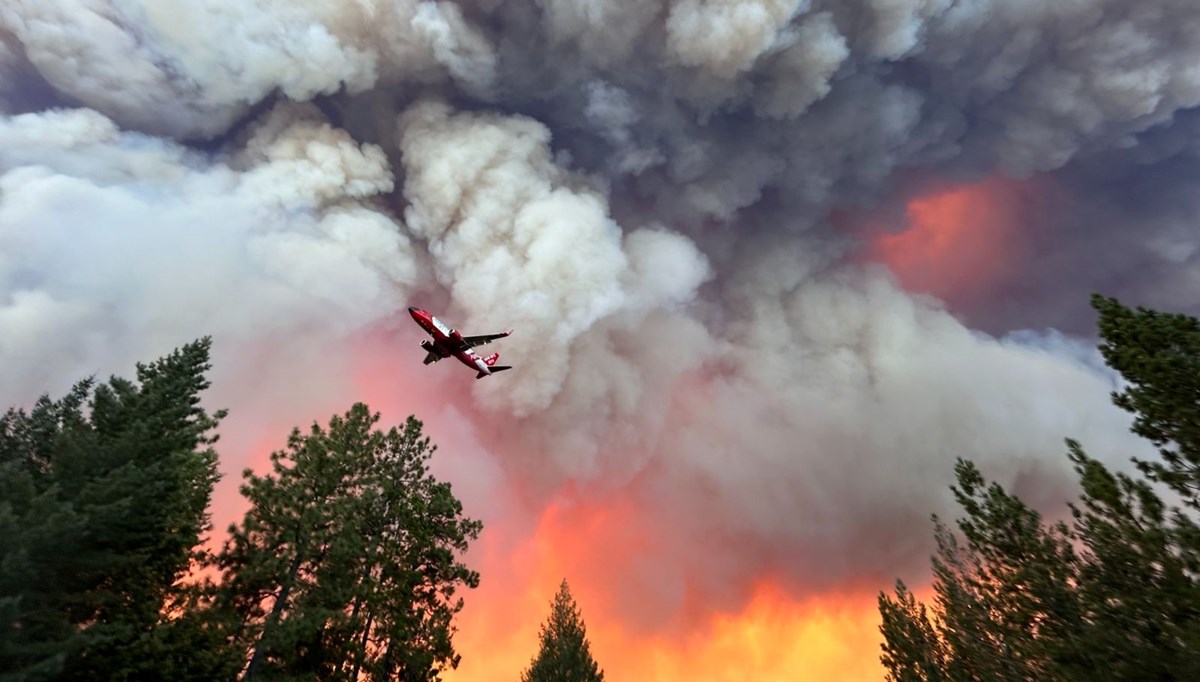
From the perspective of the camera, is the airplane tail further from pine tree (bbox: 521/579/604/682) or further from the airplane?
pine tree (bbox: 521/579/604/682)

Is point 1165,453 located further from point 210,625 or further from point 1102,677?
point 210,625

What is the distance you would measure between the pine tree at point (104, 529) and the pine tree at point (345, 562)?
222cm

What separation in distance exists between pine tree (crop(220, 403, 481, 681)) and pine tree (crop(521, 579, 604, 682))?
83.0 feet

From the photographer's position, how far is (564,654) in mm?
46469

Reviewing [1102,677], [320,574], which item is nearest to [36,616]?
[320,574]

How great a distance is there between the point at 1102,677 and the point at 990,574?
8437 millimetres

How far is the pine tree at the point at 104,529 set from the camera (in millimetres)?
15484

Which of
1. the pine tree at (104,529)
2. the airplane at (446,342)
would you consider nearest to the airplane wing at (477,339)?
the airplane at (446,342)

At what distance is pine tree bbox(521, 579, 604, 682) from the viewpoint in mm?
45625

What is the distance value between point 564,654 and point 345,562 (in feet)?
106

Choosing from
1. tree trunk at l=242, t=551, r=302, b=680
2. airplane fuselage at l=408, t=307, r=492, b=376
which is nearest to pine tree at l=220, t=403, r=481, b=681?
tree trunk at l=242, t=551, r=302, b=680

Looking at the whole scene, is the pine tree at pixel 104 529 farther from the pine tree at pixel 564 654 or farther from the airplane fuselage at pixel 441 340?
the pine tree at pixel 564 654

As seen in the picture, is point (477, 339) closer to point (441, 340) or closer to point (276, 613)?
point (441, 340)

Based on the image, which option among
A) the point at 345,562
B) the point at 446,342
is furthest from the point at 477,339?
the point at 345,562
